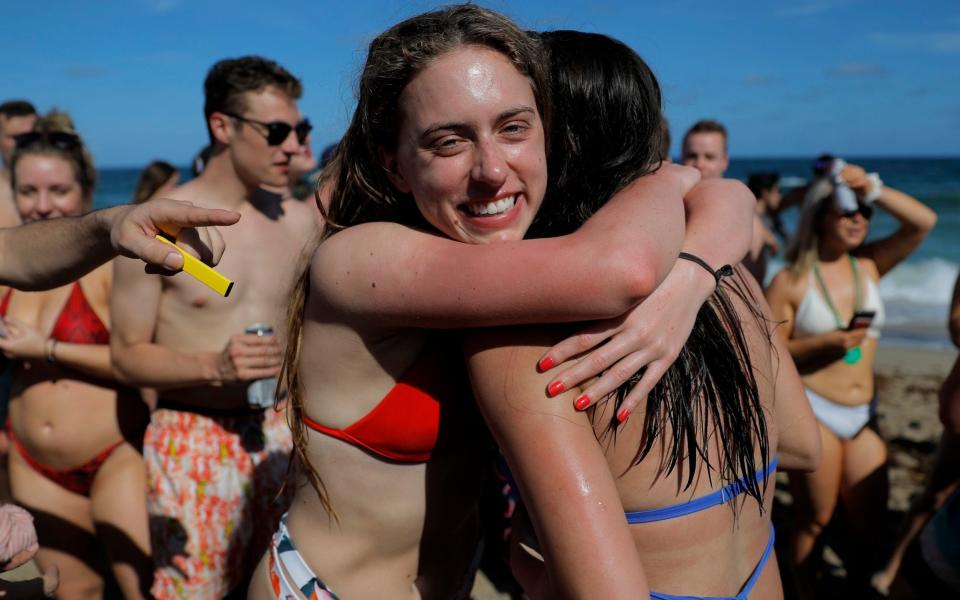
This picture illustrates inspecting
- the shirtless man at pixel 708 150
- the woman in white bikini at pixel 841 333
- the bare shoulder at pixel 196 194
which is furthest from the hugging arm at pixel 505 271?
the shirtless man at pixel 708 150

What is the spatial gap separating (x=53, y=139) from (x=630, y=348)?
12.3 feet

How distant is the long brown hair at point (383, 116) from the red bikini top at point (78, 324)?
74.5 inches

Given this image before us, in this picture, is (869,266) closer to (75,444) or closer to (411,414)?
(411,414)

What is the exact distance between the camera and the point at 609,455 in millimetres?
1607

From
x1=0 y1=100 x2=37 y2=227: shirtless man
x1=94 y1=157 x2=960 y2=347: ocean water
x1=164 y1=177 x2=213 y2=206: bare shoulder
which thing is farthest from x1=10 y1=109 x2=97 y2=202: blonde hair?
x1=94 y1=157 x2=960 y2=347: ocean water

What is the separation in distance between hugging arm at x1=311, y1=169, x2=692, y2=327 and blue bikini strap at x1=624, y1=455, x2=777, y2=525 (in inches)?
18.7

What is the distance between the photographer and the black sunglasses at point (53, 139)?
13.3 feet

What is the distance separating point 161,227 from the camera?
169cm

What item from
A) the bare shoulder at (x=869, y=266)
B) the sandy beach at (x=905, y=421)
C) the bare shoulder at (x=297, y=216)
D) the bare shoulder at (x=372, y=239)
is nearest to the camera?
the bare shoulder at (x=372, y=239)

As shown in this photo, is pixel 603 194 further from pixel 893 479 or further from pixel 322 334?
pixel 893 479

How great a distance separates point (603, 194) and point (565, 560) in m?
0.85

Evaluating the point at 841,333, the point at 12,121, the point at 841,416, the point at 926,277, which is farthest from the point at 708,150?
the point at 926,277

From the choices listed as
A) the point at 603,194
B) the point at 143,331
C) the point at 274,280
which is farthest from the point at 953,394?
the point at 143,331

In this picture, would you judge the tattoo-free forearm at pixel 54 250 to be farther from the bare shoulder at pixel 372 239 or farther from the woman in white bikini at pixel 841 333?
the woman in white bikini at pixel 841 333
